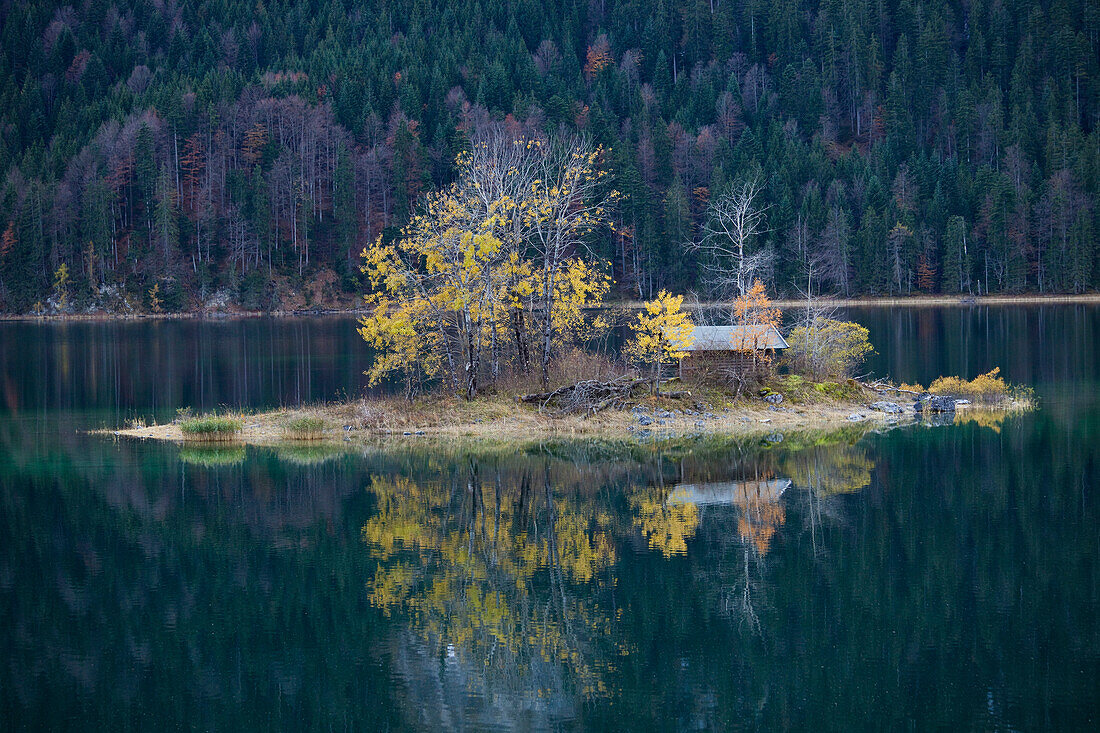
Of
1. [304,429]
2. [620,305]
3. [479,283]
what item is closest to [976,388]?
[479,283]

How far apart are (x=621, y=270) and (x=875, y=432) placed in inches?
3825

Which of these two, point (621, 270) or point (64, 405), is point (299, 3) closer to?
point (621, 270)

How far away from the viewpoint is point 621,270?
133 m

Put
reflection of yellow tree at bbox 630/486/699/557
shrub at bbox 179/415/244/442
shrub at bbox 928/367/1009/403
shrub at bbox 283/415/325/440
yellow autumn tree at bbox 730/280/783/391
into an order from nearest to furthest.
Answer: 1. reflection of yellow tree at bbox 630/486/699/557
2. shrub at bbox 179/415/244/442
3. shrub at bbox 283/415/325/440
4. yellow autumn tree at bbox 730/280/783/391
5. shrub at bbox 928/367/1009/403

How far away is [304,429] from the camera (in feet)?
120

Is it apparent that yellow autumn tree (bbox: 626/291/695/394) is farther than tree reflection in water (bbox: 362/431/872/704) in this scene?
Yes

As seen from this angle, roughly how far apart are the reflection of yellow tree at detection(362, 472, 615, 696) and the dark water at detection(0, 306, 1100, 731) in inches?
2.9

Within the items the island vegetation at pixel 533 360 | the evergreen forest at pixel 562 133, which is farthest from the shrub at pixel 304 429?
the evergreen forest at pixel 562 133

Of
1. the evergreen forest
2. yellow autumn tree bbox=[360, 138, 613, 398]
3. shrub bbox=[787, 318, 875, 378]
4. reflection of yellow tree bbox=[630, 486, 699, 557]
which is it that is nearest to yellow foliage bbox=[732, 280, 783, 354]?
shrub bbox=[787, 318, 875, 378]

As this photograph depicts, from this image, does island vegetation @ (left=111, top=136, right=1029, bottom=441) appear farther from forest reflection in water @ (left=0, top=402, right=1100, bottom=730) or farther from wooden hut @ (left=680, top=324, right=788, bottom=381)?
forest reflection in water @ (left=0, top=402, right=1100, bottom=730)

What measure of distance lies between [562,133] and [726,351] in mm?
91900

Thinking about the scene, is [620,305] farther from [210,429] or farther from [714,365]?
[210,429]

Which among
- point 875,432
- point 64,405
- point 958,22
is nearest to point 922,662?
point 875,432

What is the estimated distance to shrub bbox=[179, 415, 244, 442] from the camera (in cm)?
3619
